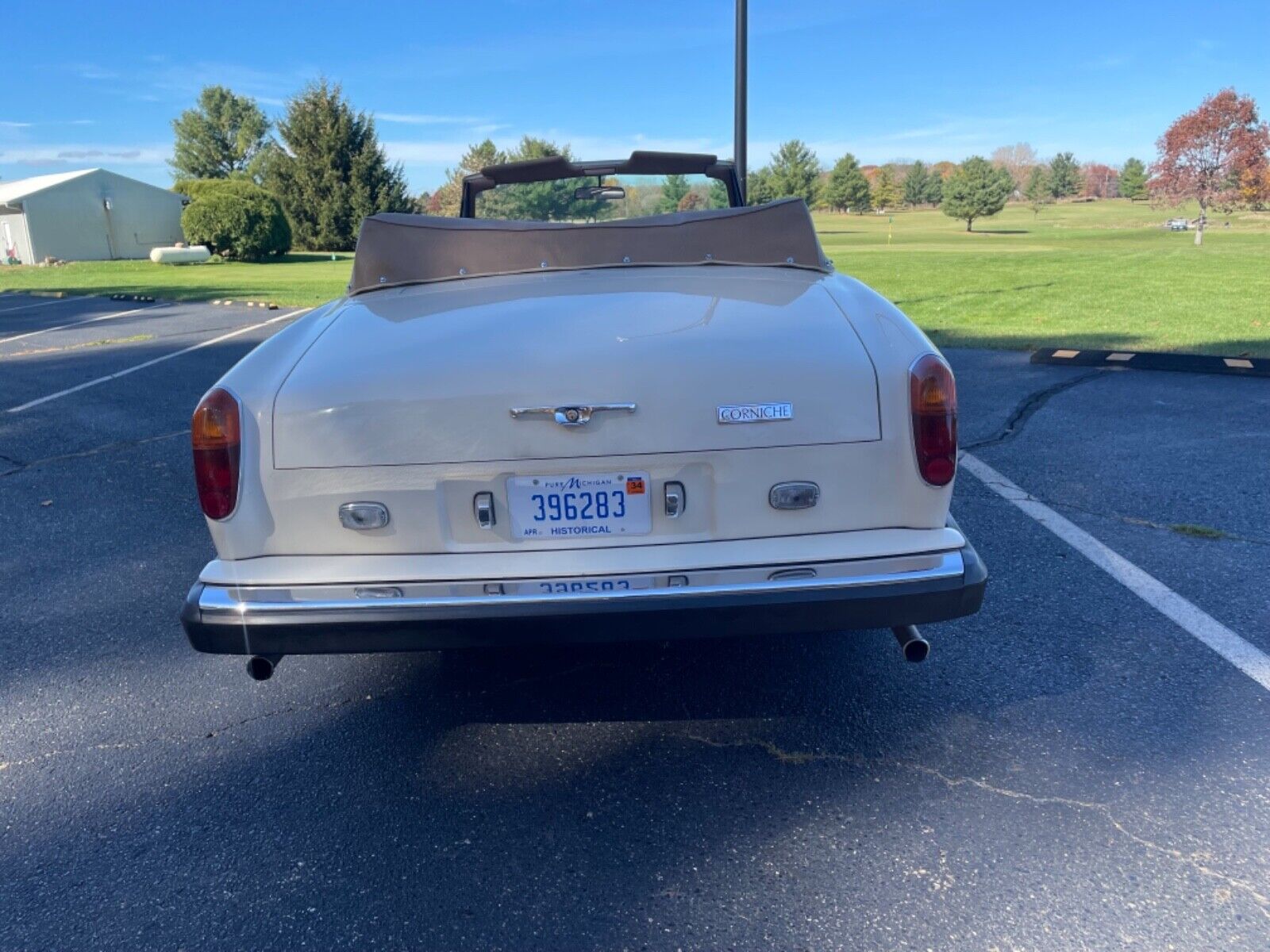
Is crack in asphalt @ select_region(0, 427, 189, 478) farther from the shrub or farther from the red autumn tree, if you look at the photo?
the red autumn tree

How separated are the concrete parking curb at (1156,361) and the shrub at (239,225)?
119ft

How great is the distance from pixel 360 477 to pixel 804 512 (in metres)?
1.14

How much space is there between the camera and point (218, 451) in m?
2.59

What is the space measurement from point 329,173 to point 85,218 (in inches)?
457

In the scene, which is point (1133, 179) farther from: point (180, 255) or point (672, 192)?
point (672, 192)

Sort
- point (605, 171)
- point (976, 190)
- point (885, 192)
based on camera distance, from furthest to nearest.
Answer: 1. point (885, 192)
2. point (976, 190)
3. point (605, 171)

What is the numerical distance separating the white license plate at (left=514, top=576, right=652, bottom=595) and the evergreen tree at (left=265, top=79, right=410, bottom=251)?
4573cm

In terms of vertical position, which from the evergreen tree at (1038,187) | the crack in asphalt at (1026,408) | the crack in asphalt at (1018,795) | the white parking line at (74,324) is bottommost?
the crack in asphalt at (1018,795)

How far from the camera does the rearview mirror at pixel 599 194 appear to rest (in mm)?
5156

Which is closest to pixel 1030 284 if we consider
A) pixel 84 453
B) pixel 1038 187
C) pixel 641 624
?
pixel 84 453

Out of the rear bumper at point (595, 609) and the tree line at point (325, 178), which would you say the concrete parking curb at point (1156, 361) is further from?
the tree line at point (325, 178)

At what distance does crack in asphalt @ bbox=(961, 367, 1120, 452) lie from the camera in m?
6.27

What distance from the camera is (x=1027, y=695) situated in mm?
3039

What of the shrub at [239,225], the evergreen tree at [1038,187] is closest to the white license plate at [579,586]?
the shrub at [239,225]
